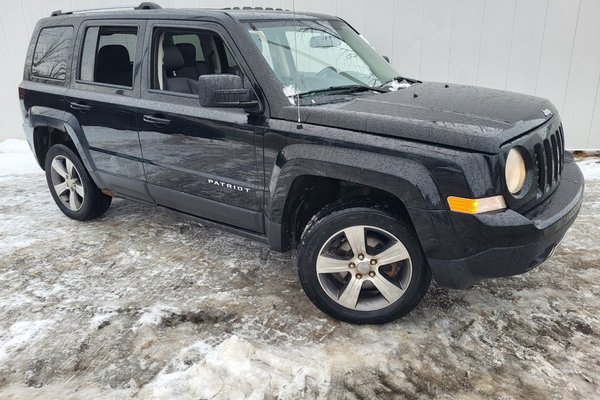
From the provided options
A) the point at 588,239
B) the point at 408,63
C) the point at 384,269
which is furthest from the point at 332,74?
the point at 408,63

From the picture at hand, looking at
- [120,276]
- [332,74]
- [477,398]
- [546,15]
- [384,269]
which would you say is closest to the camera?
[477,398]

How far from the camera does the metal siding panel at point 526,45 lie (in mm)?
5973

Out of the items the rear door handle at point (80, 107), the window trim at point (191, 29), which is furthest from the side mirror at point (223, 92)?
the rear door handle at point (80, 107)

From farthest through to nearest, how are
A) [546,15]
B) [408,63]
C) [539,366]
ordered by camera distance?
1. [408,63]
2. [546,15]
3. [539,366]

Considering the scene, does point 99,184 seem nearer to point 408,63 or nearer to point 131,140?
point 131,140

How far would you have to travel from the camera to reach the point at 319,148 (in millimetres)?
2730

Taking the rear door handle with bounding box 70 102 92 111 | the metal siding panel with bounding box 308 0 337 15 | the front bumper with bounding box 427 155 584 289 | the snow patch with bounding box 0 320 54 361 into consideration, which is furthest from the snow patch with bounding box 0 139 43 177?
the front bumper with bounding box 427 155 584 289

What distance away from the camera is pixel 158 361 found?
259cm

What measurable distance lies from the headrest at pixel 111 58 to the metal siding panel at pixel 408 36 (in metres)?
3.86

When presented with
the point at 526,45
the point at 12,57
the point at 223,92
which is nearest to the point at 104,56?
the point at 223,92

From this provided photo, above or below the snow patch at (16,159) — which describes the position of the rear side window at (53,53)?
above

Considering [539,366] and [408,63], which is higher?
[408,63]

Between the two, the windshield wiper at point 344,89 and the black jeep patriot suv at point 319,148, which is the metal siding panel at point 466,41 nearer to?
the black jeep patriot suv at point 319,148

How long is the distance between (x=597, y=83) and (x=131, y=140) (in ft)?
19.4
